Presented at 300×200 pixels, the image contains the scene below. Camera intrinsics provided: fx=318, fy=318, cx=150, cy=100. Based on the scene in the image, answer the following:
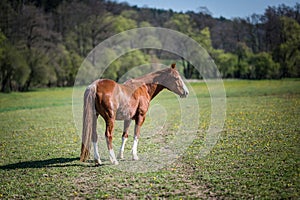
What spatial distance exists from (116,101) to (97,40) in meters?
62.5

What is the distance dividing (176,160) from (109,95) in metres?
3.00

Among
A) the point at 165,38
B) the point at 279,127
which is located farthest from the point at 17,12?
the point at 279,127

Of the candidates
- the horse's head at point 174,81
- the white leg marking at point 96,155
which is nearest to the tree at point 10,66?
the horse's head at point 174,81

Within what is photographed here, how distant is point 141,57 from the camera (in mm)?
61969

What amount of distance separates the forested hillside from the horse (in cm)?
4382

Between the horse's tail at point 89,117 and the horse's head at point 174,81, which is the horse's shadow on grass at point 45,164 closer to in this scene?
the horse's tail at point 89,117

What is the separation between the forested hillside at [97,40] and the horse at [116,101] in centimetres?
4382

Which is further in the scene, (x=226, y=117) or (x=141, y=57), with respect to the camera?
(x=141, y=57)

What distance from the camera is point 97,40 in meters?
69.8

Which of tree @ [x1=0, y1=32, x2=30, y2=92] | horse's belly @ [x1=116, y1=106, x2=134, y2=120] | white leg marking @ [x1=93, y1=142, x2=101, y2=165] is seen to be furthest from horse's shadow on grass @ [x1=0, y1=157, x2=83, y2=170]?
tree @ [x1=0, y1=32, x2=30, y2=92]

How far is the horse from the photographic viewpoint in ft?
30.5

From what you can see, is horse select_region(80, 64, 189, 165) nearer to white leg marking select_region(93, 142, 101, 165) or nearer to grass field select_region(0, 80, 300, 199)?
white leg marking select_region(93, 142, 101, 165)

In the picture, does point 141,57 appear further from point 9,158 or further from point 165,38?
point 9,158

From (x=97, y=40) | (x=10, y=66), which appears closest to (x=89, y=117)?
(x=10, y=66)
